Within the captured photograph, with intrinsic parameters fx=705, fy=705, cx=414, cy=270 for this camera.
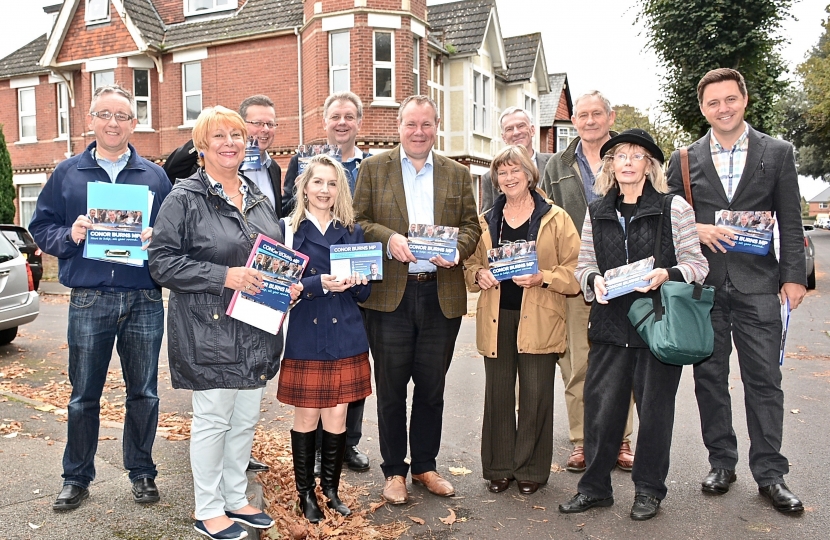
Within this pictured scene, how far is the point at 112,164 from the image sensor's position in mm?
4238

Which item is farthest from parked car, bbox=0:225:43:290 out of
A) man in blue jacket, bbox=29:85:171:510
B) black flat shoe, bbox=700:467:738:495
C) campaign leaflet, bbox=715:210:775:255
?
campaign leaflet, bbox=715:210:775:255

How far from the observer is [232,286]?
3551 millimetres

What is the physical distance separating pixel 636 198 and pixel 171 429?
4241mm

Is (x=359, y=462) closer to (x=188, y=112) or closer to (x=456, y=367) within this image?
(x=456, y=367)

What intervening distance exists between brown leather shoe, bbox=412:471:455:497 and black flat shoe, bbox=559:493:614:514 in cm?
74

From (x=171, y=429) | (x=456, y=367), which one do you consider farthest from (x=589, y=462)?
(x=456, y=367)

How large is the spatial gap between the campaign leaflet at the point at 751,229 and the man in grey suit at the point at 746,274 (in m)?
0.07

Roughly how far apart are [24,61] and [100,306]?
28.2 meters

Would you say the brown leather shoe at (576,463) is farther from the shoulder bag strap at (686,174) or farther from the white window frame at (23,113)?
→ the white window frame at (23,113)

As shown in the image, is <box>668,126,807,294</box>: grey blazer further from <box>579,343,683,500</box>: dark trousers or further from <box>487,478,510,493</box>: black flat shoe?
<box>487,478,510,493</box>: black flat shoe

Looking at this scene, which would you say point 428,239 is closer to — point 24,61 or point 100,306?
point 100,306

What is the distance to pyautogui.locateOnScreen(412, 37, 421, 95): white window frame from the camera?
20797mm

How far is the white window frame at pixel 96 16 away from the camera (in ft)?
78.5

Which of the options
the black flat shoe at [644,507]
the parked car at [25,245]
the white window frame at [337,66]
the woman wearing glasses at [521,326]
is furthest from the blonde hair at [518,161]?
the white window frame at [337,66]
